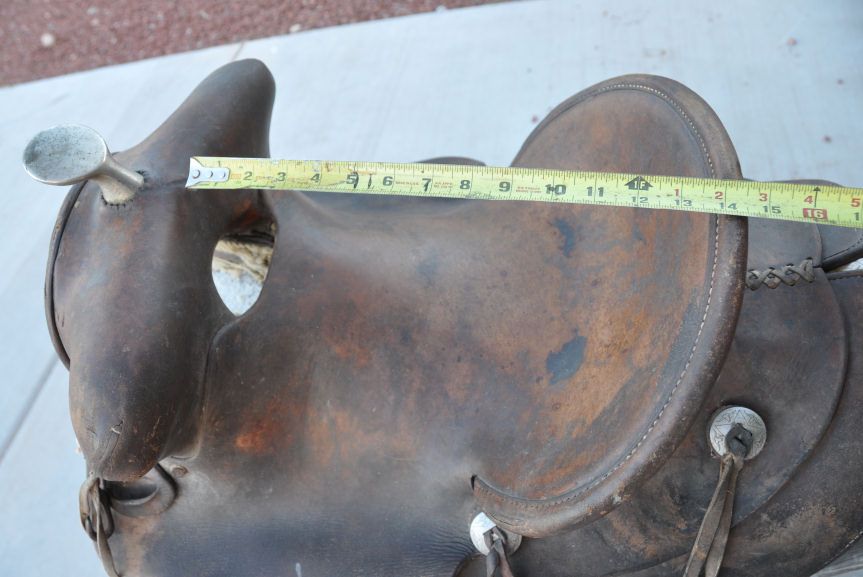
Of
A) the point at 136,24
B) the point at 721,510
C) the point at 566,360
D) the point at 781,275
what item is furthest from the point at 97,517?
the point at 136,24

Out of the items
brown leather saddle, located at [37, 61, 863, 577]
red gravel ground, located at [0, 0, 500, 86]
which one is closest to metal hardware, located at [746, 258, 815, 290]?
brown leather saddle, located at [37, 61, 863, 577]

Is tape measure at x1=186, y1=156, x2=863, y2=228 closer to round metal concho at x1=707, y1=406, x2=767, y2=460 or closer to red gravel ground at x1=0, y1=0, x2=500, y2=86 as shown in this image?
round metal concho at x1=707, y1=406, x2=767, y2=460

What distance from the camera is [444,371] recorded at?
0.87m

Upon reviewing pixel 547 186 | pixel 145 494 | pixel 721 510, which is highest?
pixel 547 186

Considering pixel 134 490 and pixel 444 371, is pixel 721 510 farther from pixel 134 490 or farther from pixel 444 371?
pixel 134 490

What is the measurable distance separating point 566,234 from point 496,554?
383mm

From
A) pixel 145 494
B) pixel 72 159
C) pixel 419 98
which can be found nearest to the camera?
pixel 72 159

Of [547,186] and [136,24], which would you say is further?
[136,24]

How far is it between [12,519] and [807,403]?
1564 millimetres

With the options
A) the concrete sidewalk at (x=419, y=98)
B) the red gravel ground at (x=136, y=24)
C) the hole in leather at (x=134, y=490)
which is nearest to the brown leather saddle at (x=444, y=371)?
the hole in leather at (x=134, y=490)

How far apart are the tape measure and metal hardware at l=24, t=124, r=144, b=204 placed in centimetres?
8

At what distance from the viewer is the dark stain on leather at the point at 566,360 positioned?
0.77 metres

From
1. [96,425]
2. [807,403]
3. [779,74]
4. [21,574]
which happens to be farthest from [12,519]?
[779,74]

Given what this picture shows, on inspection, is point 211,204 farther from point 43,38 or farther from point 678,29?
point 43,38
